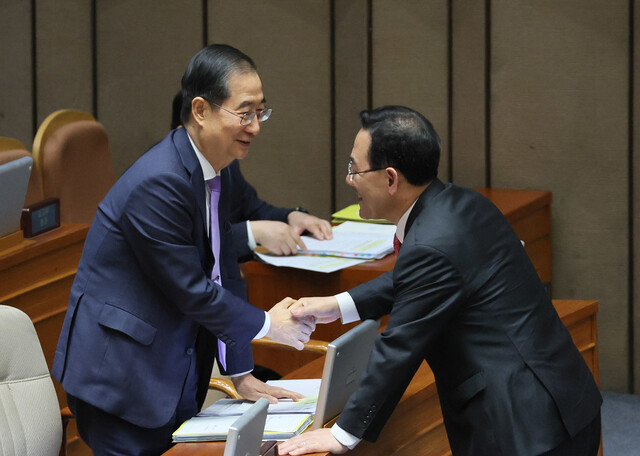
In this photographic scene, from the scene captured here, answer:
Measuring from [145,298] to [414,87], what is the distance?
2528 mm

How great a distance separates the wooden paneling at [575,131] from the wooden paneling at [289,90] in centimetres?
80

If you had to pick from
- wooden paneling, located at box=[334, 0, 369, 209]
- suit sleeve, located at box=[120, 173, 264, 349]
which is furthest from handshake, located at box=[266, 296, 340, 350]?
wooden paneling, located at box=[334, 0, 369, 209]

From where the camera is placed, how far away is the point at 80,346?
255 centimetres

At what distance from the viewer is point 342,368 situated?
244 centimetres

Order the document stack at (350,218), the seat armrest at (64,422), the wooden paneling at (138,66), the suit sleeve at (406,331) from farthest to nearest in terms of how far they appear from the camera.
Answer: the wooden paneling at (138,66) < the document stack at (350,218) < the seat armrest at (64,422) < the suit sleeve at (406,331)

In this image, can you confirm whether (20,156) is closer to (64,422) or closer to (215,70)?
(64,422)

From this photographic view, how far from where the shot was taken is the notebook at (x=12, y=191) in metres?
3.49

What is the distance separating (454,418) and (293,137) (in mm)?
2832

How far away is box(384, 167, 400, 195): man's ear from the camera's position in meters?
2.36

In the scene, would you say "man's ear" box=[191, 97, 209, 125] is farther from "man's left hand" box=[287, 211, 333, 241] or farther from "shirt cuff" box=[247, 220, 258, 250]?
"man's left hand" box=[287, 211, 333, 241]

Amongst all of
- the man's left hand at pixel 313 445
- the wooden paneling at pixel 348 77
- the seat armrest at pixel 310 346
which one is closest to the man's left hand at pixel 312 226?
the seat armrest at pixel 310 346

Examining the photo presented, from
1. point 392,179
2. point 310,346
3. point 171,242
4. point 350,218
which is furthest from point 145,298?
point 350,218

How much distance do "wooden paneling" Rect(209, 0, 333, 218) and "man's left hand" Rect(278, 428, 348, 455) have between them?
9.02 ft

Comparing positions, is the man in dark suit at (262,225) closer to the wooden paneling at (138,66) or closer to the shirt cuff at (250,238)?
the shirt cuff at (250,238)
